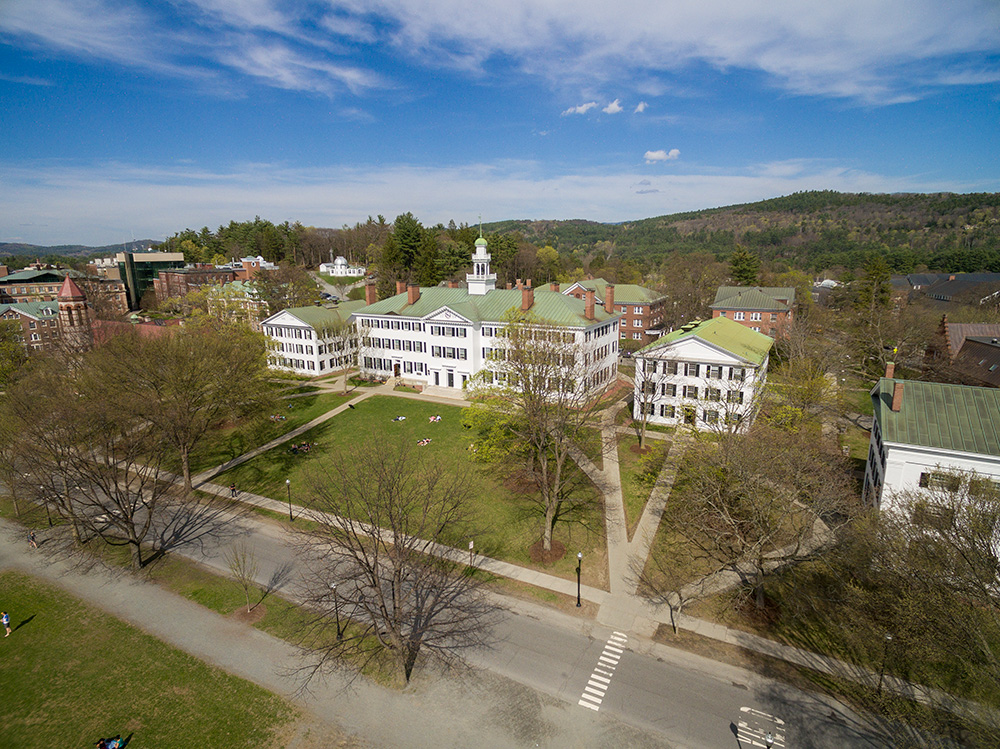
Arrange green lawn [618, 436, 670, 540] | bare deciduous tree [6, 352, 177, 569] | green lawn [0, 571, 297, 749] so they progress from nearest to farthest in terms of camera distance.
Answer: green lawn [0, 571, 297, 749]
bare deciduous tree [6, 352, 177, 569]
green lawn [618, 436, 670, 540]

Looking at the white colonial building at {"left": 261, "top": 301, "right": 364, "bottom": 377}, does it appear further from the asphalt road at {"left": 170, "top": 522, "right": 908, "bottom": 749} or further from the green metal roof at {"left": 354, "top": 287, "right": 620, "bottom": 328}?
the asphalt road at {"left": 170, "top": 522, "right": 908, "bottom": 749}

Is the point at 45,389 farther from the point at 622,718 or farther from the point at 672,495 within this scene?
the point at 672,495

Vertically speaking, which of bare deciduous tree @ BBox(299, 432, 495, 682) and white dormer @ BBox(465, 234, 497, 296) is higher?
white dormer @ BBox(465, 234, 497, 296)

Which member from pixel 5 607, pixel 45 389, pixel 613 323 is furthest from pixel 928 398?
pixel 45 389

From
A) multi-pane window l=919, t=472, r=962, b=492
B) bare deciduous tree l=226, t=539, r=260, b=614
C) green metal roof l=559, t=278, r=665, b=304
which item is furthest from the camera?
green metal roof l=559, t=278, r=665, b=304

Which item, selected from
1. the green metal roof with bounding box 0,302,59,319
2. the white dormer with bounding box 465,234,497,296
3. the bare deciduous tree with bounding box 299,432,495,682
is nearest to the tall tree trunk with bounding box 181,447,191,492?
the bare deciduous tree with bounding box 299,432,495,682

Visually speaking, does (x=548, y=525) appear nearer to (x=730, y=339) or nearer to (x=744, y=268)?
(x=730, y=339)

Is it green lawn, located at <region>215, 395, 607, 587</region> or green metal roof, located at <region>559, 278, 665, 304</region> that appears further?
green metal roof, located at <region>559, 278, 665, 304</region>
